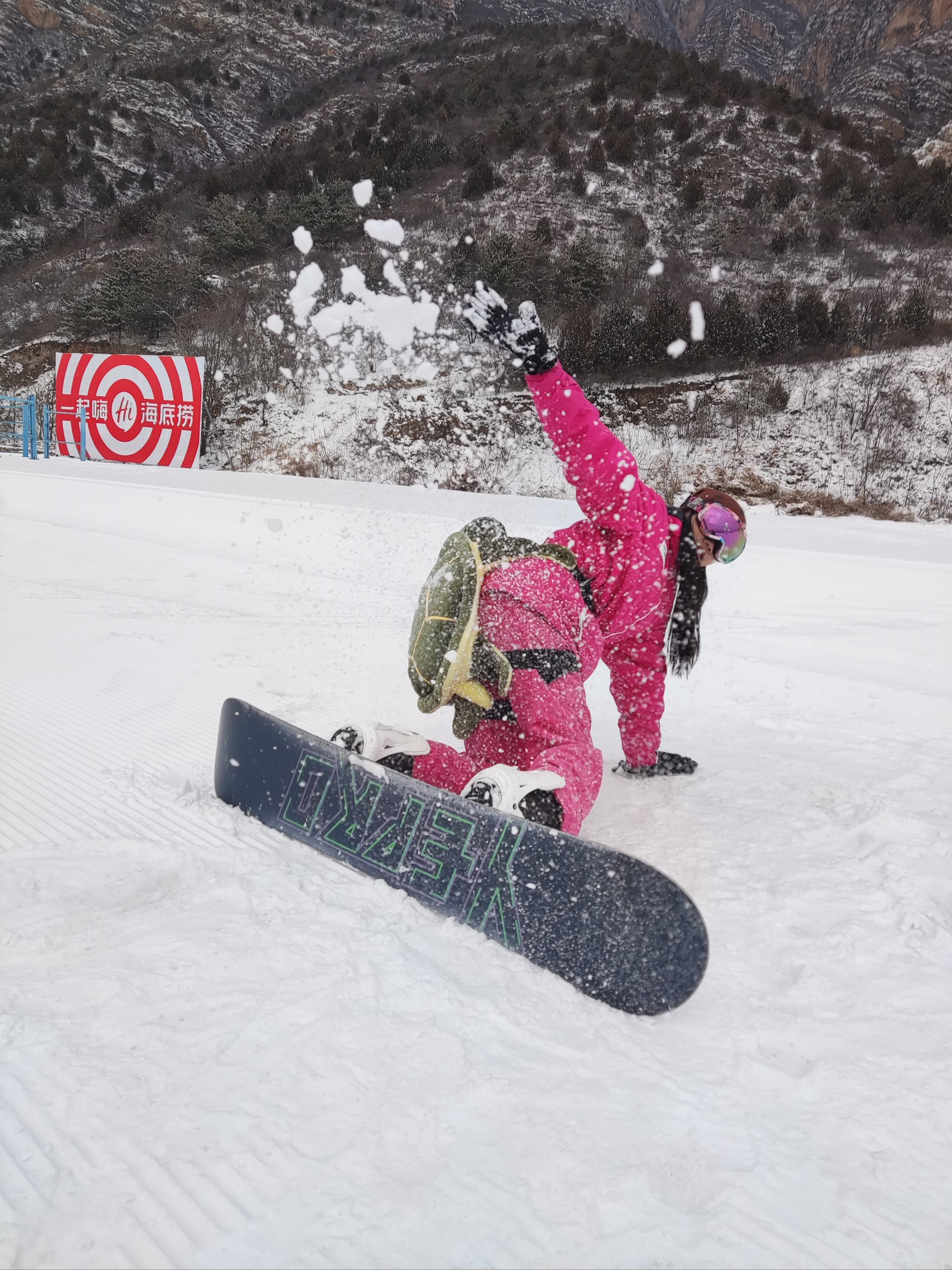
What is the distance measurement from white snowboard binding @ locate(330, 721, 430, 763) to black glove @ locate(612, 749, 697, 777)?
87 centimetres

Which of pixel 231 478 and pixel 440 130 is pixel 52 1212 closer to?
pixel 231 478

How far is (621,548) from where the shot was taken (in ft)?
7.51

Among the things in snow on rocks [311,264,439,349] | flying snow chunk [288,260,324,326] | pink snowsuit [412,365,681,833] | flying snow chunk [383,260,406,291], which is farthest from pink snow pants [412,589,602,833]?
flying snow chunk [288,260,324,326]

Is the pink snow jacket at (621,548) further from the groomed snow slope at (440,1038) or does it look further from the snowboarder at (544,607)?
the groomed snow slope at (440,1038)

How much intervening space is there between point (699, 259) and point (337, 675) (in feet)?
52.1

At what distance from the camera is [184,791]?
7.19 feet

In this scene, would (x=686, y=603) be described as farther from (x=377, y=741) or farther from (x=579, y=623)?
(x=377, y=741)

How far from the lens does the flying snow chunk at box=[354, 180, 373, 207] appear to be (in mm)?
18516

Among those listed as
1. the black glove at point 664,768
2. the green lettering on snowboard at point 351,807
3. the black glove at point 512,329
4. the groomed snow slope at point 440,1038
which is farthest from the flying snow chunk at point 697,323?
the green lettering on snowboard at point 351,807

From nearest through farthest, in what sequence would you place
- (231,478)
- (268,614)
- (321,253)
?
(268,614) < (231,478) < (321,253)

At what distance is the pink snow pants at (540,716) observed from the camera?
1.79 meters

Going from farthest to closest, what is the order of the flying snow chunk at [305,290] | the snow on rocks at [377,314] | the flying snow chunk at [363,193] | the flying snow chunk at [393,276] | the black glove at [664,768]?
the flying snow chunk at [363,193] → the flying snow chunk at [305,290] → the snow on rocks at [377,314] → the flying snow chunk at [393,276] → the black glove at [664,768]

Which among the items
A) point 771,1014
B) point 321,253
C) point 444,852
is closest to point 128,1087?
point 444,852

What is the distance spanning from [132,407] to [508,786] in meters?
14.4
